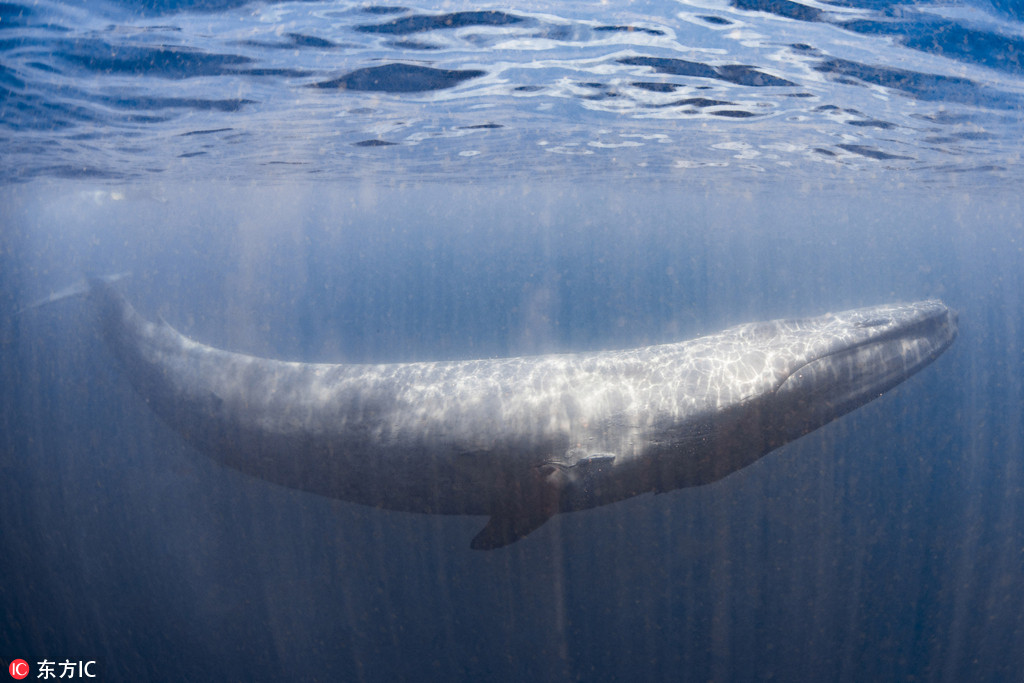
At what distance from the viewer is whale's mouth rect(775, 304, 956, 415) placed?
4.57 metres

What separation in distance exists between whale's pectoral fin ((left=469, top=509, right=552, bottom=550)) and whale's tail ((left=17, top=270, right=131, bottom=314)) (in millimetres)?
11188

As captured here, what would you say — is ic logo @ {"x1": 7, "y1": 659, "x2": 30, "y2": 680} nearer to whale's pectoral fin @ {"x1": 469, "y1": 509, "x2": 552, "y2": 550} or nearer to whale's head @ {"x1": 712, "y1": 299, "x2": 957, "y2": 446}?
whale's pectoral fin @ {"x1": 469, "y1": 509, "x2": 552, "y2": 550}

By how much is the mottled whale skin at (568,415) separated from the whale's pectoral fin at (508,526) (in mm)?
15

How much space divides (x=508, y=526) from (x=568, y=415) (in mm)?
1291

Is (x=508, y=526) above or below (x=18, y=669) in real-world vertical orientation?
above

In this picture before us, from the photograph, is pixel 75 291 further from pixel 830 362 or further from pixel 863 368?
pixel 863 368

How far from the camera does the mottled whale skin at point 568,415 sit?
180 inches

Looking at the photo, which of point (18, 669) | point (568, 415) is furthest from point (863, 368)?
point (18, 669)

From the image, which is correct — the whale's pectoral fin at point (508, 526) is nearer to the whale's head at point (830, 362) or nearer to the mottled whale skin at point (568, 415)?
the mottled whale skin at point (568, 415)

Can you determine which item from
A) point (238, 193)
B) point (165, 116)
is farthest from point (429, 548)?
point (238, 193)

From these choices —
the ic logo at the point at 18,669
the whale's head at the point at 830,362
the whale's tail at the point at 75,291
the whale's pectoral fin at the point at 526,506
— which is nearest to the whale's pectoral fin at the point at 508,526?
the whale's pectoral fin at the point at 526,506

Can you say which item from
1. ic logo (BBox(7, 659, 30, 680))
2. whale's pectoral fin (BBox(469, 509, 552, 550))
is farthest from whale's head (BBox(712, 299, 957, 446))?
ic logo (BBox(7, 659, 30, 680))

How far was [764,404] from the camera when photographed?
4496 millimetres

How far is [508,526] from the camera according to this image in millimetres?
4914
